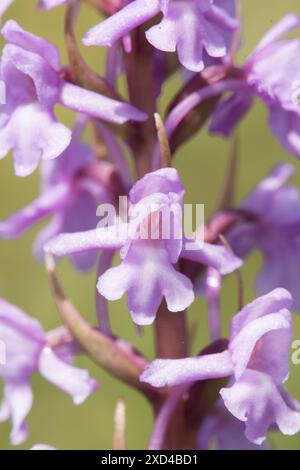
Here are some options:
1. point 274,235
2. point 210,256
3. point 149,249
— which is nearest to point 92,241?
point 149,249

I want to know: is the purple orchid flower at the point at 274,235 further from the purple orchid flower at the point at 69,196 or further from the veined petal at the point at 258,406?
the veined petal at the point at 258,406

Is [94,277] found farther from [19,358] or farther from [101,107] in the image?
[101,107]

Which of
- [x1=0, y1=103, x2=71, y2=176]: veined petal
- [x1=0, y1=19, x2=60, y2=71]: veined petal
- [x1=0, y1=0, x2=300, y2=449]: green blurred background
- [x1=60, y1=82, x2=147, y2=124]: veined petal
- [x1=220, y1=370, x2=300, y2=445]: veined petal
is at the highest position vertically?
[x1=0, y1=19, x2=60, y2=71]: veined petal

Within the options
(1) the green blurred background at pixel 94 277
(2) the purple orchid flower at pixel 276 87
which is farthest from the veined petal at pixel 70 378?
(1) the green blurred background at pixel 94 277

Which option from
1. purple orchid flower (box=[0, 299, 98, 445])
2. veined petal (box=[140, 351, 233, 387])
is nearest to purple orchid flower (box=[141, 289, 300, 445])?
veined petal (box=[140, 351, 233, 387])

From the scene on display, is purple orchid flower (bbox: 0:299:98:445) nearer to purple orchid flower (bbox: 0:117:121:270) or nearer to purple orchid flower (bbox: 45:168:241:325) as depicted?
purple orchid flower (bbox: 0:117:121:270)
